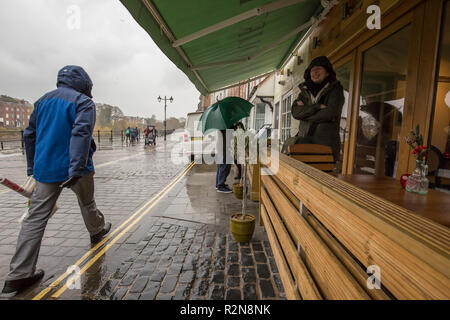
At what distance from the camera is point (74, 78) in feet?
8.33

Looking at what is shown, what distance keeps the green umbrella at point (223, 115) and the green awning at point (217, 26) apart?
1524 millimetres

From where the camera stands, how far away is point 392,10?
2.94 meters

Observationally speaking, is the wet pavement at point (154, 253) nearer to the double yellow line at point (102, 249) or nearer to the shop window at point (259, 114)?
the double yellow line at point (102, 249)

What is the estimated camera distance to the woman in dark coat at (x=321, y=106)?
9.25 ft

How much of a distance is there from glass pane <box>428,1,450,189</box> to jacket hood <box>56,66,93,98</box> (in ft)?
12.5

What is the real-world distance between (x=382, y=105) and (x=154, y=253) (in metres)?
4.02

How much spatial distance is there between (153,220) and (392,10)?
4590 mm

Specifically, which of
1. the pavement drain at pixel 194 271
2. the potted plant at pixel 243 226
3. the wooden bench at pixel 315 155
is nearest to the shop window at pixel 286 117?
the wooden bench at pixel 315 155

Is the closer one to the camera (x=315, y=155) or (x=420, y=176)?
(x=420, y=176)

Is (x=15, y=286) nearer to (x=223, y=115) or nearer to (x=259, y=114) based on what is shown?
(x=223, y=115)

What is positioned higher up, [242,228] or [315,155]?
[315,155]

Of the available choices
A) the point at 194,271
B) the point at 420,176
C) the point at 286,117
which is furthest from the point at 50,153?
the point at 286,117

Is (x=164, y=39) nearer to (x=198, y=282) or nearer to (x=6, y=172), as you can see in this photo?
(x=198, y=282)
